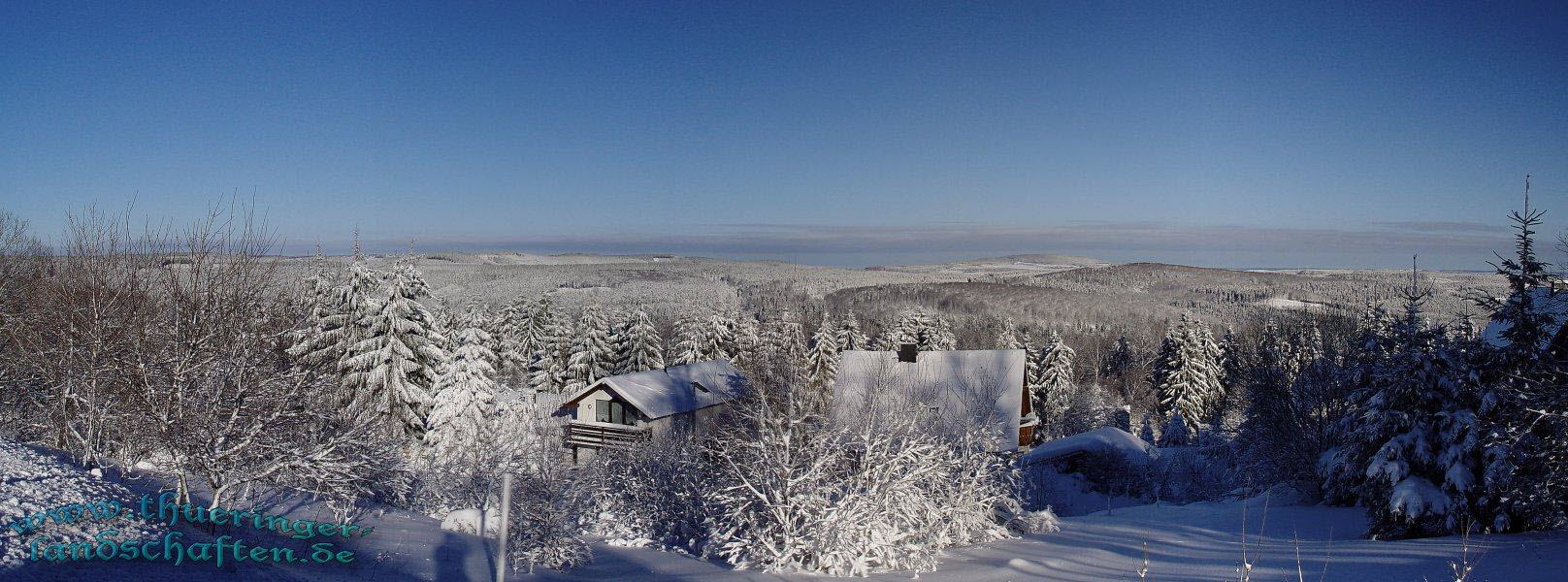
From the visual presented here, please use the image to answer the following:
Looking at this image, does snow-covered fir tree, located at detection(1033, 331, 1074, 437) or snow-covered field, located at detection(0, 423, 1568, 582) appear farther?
snow-covered fir tree, located at detection(1033, 331, 1074, 437)

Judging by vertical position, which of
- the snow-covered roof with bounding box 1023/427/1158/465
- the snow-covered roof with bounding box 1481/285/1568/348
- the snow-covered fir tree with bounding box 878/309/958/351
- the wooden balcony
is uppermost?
the snow-covered roof with bounding box 1481/285/1568/348

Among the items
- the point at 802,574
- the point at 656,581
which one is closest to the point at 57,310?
the point at 656,581

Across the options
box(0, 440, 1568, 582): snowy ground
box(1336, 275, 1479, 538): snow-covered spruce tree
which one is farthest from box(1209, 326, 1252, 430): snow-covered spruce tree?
box(0, 440, 1568, 582): snowy ground

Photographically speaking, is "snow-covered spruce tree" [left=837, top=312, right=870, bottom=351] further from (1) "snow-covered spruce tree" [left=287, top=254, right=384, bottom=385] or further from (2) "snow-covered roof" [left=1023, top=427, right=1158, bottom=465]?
(1) "snow-covered spruce tree" [left=287, top=254, right=384, bottom=385]

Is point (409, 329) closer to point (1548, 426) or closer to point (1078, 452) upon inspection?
point (1078, 452)

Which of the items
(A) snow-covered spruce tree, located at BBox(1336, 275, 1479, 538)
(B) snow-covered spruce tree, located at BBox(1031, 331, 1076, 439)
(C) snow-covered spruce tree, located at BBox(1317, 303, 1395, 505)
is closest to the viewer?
(A) snow-covered spruce tree, located at BBox(1336, 275, 1479, 538)

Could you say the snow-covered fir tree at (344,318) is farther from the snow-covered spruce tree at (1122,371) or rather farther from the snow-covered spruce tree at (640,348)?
the snow-covered spruce tree at (1122,371)
